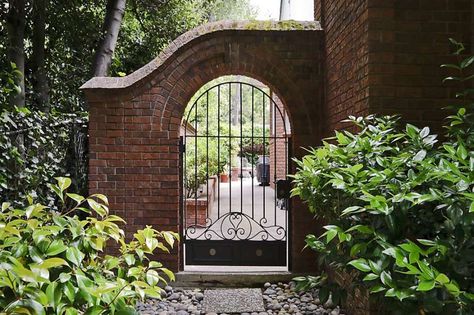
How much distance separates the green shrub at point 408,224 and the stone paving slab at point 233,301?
1967mm

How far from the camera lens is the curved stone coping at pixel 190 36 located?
204 inches

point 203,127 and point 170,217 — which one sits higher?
point 203,127

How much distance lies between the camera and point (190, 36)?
5.20m

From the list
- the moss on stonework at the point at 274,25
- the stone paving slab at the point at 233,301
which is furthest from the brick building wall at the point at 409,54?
the moss on stonework at the point at 274,25

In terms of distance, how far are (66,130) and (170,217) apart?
193cm

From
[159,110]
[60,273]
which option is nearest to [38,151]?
[159,110]

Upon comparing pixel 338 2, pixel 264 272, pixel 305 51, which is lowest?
pixel 264 272

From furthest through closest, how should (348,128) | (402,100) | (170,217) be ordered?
1. (170,217)
2. (348,128)
3. (402,100)

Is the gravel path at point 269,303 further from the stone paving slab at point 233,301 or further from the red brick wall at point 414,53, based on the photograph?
the red brick wall at point 414,53

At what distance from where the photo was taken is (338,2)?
4.57 m

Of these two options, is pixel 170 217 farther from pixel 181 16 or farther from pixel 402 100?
pixel 181 16

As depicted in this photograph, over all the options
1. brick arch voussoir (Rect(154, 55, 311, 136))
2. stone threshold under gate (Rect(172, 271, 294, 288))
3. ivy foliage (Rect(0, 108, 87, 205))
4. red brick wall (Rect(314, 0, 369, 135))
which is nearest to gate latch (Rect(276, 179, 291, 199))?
brick arch voussoir (Rect(154, 55, 311, 136))

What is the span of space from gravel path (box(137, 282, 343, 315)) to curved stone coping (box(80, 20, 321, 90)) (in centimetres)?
261

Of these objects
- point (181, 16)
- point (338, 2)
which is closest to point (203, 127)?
point (181, 16)
